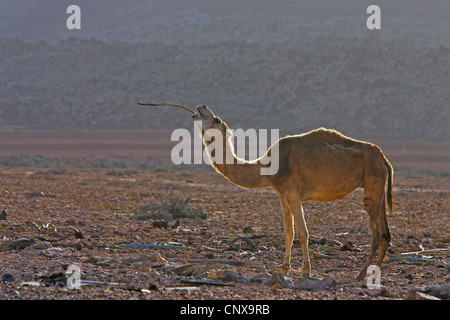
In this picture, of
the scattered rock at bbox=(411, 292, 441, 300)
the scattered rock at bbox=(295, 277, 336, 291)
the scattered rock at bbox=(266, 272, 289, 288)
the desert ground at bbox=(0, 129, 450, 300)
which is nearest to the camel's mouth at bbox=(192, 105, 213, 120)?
the desert ground at bbox=(0, 129, 450, 300)

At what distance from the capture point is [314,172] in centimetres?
786

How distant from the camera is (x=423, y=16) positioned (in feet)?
264

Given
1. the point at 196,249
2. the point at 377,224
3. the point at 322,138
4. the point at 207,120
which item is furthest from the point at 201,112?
the point at 377,224

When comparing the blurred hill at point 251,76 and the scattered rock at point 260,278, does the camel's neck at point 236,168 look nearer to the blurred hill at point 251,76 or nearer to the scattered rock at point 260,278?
the scattered rock at point 260,278

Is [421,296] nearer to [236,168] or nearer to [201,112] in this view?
[236,168]

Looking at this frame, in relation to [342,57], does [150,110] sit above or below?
below

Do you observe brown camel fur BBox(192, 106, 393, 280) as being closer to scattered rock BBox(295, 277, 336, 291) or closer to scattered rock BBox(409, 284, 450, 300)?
scattered rock BBox(295, 277, 336, 291)

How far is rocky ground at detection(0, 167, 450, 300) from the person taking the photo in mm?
6430

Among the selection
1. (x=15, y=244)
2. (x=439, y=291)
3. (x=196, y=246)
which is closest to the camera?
(x=439, y=291)

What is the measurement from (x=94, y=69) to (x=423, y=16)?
42053 millimetres

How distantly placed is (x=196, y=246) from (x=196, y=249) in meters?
0.37

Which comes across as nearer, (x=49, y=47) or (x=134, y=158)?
(x=134, y=158)
